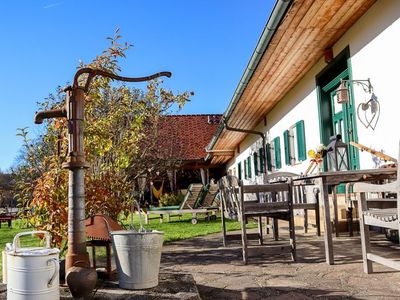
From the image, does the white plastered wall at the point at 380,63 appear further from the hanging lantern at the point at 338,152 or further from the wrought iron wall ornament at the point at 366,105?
the hanging lantern at the point at 338,152

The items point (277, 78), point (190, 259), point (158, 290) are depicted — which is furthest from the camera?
point (277, 78)

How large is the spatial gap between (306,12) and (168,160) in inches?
429

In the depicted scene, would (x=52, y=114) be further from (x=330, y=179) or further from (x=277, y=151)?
(x=277, y=151)

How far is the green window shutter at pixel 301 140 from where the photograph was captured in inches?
357

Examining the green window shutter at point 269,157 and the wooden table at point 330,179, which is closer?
the wooden table at point 330,179

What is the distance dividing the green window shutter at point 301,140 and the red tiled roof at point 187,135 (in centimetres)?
844

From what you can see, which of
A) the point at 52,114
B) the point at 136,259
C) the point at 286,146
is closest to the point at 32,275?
the point at 136,259

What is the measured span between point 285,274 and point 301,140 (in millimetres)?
5897

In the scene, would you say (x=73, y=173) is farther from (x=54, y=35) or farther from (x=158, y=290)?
(x=54, y=35)

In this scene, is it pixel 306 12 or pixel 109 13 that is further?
pixel 109 13

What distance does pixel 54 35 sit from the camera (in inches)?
267

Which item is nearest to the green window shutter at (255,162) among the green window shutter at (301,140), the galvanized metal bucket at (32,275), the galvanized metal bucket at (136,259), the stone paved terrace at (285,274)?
the green window shutter at (301,140)

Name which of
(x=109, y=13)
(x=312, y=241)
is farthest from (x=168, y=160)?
(x=312, y=241)

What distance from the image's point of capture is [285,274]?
359cm
